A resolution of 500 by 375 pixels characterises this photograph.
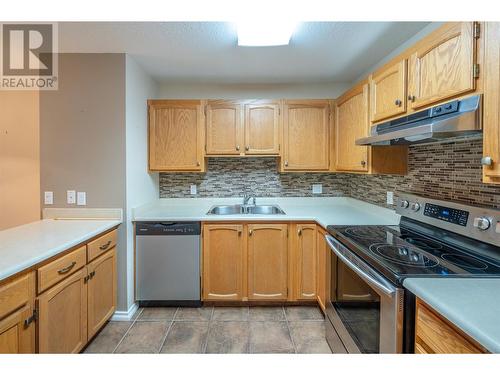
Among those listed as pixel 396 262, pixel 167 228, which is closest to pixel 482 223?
pixel 396 262

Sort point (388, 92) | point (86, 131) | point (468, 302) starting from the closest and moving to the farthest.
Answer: point (468, 302), point (388, 92), point (86, 131)

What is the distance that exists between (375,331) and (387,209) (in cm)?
130

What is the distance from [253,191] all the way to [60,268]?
1.94 m

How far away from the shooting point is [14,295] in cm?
116

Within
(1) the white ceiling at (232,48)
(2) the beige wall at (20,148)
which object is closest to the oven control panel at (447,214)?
(1) the white ceiling at (232,48)

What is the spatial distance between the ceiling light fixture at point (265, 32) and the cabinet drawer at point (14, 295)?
1913 millimetres

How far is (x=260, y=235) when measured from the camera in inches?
93.1

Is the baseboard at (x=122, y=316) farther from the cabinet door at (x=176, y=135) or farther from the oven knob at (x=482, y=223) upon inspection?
the oven knob at (x=482, y=223)

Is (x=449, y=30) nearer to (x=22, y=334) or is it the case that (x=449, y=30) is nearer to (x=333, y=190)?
(x=333, y=190)

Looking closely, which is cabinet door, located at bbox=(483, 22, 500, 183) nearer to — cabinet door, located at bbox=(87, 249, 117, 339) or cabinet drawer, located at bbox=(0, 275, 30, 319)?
cabinet drawer, located at bbox=(0, 275, 30, 319)

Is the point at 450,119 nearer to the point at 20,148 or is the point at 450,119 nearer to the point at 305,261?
the point at 305,261

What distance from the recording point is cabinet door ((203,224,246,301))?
235 centimetres

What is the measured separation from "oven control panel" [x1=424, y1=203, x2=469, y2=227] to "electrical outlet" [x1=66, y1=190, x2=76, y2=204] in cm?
268
